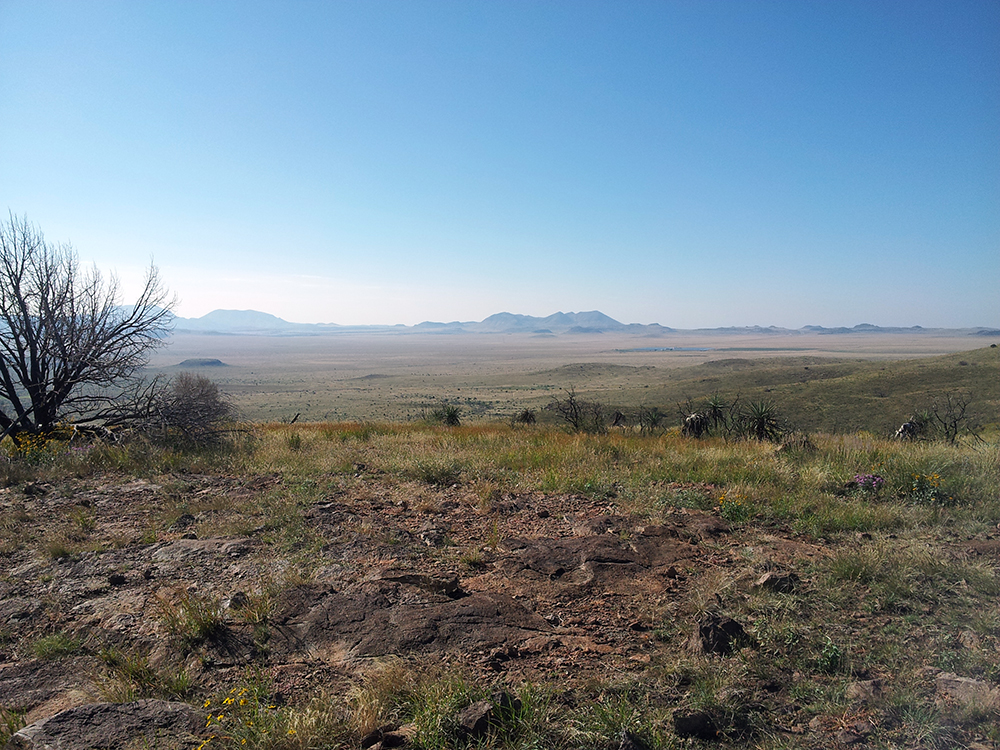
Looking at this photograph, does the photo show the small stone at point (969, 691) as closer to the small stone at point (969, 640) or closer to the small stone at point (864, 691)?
the small stone at point (864, 691)

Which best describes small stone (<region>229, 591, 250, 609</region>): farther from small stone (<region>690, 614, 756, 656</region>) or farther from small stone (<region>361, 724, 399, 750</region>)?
small stone (<region>690, 614, 756, 656</region>)

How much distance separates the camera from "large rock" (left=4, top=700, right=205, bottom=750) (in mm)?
2469

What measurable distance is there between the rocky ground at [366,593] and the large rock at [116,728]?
1cm

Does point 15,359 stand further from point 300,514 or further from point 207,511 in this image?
point 300,514

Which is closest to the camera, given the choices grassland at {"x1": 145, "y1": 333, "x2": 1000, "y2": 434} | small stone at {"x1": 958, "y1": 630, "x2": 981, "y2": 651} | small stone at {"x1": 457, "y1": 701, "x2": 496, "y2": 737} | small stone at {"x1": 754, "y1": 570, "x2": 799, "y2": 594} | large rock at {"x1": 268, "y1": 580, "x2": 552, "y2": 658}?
small stone at {"x1": 457, "y1": 701, "x2": 496, "y2": 737}

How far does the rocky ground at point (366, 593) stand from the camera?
10.0 feet

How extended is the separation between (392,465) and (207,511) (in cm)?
275

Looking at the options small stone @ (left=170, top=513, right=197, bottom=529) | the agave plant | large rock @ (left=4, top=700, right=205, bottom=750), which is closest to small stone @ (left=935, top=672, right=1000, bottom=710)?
large rock @ (left=4, top=700, right=205, bottom=750)

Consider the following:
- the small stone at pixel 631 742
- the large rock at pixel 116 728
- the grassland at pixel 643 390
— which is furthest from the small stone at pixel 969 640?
the grassland at pixel 643 390

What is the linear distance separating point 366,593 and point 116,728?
1686 mm

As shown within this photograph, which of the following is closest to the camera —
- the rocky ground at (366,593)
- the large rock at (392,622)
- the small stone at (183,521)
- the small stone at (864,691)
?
the small stone at (864,691)

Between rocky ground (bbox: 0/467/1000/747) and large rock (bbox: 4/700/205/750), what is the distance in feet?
0.05

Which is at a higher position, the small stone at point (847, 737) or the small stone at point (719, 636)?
the small stone at point (719, 636)

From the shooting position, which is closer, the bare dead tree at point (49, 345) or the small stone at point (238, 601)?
the small stone at point (238, 601)
